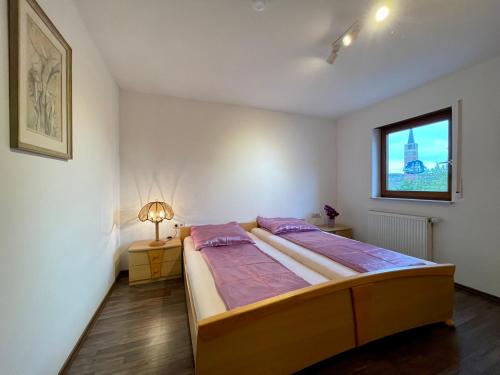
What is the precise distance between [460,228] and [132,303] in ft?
11.6

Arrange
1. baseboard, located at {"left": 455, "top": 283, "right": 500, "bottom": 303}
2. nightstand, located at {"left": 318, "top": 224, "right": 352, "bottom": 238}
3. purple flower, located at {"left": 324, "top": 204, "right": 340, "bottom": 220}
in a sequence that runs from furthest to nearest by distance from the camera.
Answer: purple flower, located at {"left": 324, "top": 204, "right": 340, "bottom": 220}
nightstand, located at {"left": 318, "top": 224, "right": 352, "bottom": 238}
baseboard, located at {"left": 455, "top": 283, "right": 500, "bottom": 303}

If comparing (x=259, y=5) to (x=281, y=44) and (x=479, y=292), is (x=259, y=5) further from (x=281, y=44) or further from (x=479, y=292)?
(x=479, y=292)

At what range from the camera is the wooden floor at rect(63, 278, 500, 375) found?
133 centimetres

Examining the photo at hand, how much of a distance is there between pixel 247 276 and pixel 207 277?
32 centimetres

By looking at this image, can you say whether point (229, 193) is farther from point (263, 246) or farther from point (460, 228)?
point (460, 228)

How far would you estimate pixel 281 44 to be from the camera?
1805mm

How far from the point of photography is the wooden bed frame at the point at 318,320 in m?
1.05

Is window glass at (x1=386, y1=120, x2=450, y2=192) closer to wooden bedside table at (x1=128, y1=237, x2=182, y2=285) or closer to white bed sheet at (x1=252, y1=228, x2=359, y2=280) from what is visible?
white bed sheet at (x1=252, y1=228, x2=359, y2=280)

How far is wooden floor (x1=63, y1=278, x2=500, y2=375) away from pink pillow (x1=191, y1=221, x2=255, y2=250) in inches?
25.9

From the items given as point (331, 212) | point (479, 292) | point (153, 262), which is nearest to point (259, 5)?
point (153, 262)

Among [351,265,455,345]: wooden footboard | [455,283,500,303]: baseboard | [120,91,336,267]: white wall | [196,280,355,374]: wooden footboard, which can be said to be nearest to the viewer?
[196,280,355,374]: wooden footboard

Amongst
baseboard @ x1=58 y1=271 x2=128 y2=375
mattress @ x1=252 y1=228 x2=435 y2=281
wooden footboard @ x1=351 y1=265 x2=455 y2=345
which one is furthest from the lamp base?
wooden footboard @ x1=351 y1=265 x2=455 y2=345

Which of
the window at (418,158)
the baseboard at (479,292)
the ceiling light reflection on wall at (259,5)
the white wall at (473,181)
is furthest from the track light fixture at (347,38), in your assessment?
the baseboard at (479,292)

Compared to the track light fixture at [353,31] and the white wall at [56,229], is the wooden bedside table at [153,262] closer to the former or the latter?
the white wall at [56,229]
